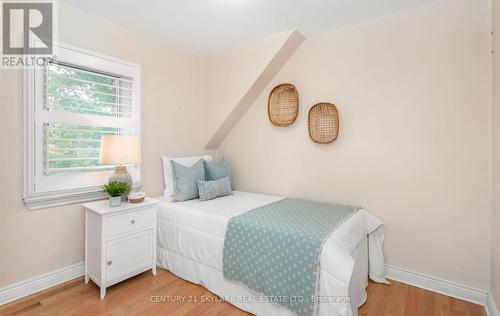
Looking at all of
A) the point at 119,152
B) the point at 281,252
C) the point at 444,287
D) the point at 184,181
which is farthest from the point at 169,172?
the point at 444,287

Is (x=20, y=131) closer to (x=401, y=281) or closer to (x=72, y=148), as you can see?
(x=72, y=148)

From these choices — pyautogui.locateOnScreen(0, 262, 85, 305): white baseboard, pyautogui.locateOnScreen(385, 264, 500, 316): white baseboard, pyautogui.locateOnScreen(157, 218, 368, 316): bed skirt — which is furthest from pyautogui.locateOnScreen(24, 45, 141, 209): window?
pyautogui.locateOnScreen(385, 264, 500, 316): white baseboard

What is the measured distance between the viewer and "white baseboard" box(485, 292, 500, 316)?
164cm

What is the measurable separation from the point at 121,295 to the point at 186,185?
1.05 m

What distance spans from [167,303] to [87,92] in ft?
6.19

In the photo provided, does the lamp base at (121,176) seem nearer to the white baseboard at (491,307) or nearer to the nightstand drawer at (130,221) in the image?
the nightstand drawer at (130,221)

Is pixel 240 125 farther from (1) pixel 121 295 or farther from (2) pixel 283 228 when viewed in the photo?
(1) pixel 121 295

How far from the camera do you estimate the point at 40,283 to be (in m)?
1.98

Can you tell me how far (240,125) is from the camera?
321cm

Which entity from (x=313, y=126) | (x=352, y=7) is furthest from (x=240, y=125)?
(x=352, y=7)

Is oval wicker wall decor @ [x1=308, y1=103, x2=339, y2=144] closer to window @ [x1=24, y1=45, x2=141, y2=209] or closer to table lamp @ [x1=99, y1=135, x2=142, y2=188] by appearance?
table lamp @ [x1=99, y1=135, x2=142, y2=188]

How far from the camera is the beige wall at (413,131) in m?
1.88

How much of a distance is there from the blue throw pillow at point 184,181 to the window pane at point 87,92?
73 centimetres

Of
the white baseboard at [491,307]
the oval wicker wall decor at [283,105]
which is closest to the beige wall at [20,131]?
the oval wicker wall decor at [283,105]
